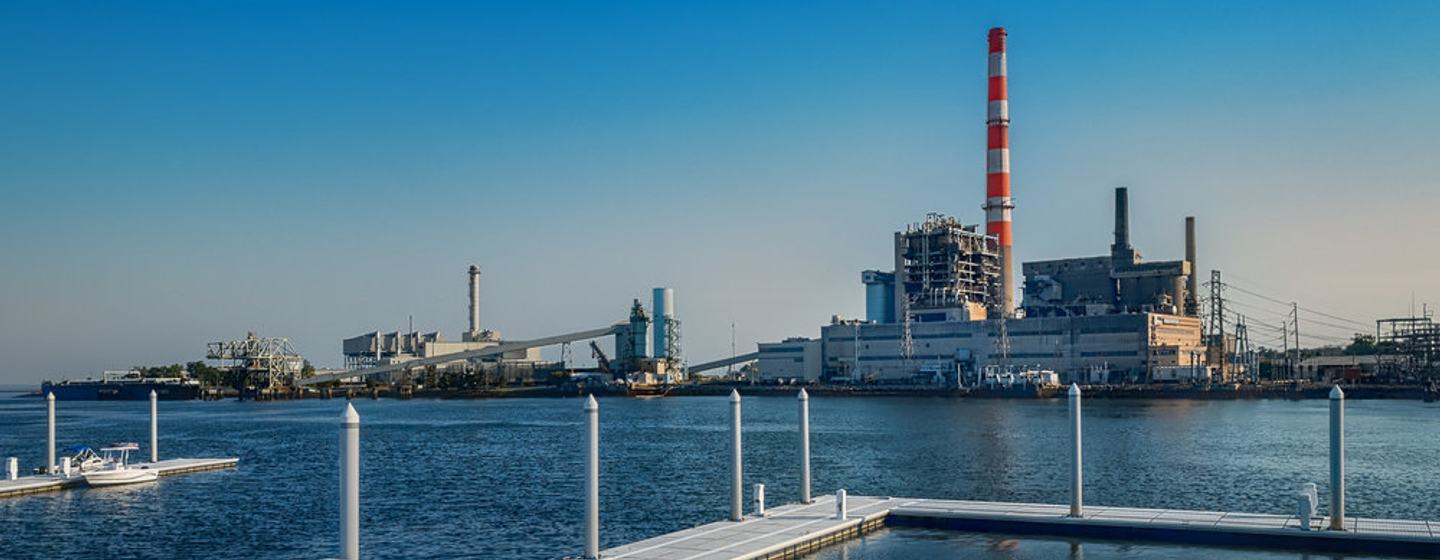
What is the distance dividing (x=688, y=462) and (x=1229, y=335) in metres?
151

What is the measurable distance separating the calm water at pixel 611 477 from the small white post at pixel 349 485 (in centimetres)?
1363

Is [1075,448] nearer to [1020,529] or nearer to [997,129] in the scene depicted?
[1020,529]

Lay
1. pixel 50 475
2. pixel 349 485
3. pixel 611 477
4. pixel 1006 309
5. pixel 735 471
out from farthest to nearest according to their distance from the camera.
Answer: pixel 1006 309
pixel 611 477
pixel 50 475
pixel 735 471
pixel 349 485

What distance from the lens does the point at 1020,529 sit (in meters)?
31.8

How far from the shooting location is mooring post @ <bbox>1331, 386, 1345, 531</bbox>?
27844 millimetres

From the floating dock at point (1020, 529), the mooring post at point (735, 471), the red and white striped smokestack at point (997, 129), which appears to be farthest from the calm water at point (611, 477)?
the red and white striped smokestack at point (997, 129)

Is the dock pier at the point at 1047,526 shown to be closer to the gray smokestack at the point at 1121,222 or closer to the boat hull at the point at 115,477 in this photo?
the boat hull at the point at 115,477

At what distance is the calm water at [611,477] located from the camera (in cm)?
3756

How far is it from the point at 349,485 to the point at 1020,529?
18038 millimetres

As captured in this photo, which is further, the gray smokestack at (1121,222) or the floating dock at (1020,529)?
the gray smokestack at (1121,222)

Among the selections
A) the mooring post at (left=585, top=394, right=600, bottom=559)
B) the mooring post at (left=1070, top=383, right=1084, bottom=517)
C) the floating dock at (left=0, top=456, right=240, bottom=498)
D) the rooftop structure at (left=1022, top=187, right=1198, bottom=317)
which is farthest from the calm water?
the rooftop structure at (left=1022, top=187, right=1198, bottom=317)

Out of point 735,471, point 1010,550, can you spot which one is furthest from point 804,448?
point 1010,550

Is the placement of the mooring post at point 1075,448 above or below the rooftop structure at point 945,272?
below

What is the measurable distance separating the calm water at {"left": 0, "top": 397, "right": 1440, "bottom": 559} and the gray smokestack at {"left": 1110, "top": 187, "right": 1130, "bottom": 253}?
81.3 meters
